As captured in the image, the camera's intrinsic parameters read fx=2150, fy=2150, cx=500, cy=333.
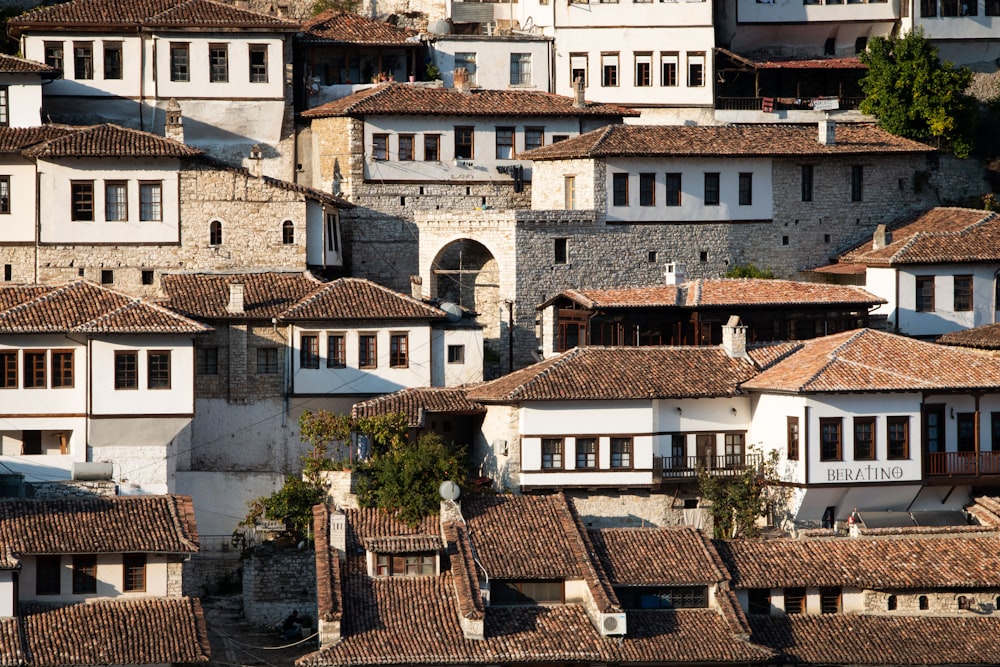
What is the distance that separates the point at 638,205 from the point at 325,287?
10423mm

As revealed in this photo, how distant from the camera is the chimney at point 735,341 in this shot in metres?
53.6

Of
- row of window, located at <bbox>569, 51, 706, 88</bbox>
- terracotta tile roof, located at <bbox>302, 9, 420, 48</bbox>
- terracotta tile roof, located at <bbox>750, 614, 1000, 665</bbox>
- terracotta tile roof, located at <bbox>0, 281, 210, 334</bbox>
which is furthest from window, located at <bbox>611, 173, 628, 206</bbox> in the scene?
terracotta tile roof, located at <bbox>750, 614, 1000, 665</bbox>

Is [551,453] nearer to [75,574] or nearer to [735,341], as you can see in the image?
[735,341]

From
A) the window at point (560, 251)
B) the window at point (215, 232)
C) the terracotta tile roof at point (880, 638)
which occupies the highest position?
the window at point (215, 232)

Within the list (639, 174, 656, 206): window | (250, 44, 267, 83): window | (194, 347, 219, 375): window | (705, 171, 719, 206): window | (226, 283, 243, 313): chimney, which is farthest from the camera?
(250, 44, 267, 83): window

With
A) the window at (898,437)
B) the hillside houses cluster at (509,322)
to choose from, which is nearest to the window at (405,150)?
the hillside houses cluster at (509,322)

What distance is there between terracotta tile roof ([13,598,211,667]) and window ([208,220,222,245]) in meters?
15.3

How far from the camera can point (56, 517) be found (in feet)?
153

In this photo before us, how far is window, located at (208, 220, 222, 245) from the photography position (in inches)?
2323

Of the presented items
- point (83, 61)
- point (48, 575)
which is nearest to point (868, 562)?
point (48, 575)

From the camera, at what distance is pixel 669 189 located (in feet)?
202

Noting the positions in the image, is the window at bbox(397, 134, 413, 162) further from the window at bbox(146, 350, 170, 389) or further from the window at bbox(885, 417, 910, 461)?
the window at bbox(885, 417, 910, 461)

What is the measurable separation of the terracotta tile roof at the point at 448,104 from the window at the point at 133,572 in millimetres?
20022

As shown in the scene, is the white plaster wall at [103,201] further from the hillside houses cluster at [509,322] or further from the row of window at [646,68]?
the row of window at [646,68]
